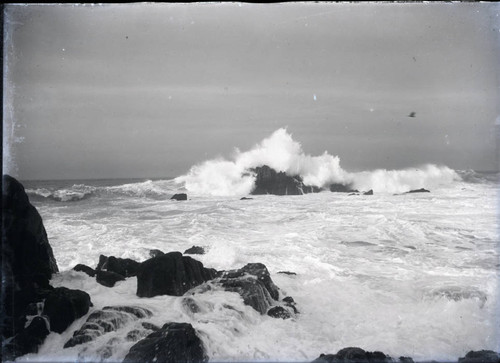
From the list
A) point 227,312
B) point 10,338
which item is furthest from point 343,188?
point 10,338

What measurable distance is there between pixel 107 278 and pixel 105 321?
1.32 meters

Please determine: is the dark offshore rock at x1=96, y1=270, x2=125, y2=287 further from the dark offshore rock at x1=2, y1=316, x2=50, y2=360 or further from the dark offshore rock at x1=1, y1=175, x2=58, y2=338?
the dark offshore rock at x1=2, y1=316, x2=50, y2=360

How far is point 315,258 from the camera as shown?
724cm

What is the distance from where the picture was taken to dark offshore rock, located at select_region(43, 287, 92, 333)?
466 centimetres

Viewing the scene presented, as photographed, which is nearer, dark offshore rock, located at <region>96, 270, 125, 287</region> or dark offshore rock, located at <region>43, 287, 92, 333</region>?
dark offshore rock, located at <region>43, 287, 92, 333</region>

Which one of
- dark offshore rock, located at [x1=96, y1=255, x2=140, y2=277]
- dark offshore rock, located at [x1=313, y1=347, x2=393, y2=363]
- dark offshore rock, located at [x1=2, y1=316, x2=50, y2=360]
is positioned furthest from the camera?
dark offshore rock, located at [x1=96, y1=255, x2=140, y2=277]

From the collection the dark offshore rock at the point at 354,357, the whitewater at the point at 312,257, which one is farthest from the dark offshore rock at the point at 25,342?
the dark offshore rock at the point at 354,357

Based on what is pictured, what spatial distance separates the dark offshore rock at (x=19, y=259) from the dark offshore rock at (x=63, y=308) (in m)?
0.39

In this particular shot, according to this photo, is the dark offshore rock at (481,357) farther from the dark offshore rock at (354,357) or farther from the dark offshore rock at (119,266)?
the dark offshore rock at (119,266)

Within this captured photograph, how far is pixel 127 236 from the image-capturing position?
26.1 feet

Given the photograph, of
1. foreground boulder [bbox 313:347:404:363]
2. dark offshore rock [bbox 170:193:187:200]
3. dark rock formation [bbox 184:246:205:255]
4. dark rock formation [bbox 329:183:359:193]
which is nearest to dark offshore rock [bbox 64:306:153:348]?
dark rock formation [bbox 184:246:205:255]

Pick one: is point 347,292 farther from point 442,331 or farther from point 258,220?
point 258,220

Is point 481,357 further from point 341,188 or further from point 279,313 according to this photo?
point 341,188

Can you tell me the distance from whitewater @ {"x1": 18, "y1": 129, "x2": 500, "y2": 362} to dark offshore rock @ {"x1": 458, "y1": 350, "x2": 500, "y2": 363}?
0.90 feet
